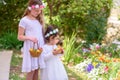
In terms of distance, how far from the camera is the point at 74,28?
9.67 metres

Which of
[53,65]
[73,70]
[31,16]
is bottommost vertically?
[73,70]

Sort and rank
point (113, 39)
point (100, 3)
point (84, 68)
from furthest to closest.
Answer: point (113, 39) → point (100, 3) → point (84, 68)

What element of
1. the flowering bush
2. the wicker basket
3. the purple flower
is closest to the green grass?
the flowering bush

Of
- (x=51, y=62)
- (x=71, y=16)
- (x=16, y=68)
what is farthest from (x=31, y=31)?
(x=71, y=16)

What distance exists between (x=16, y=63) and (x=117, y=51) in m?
2.62

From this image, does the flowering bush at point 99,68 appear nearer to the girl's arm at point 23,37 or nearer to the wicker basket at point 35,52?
the wicker basket at point 35,52

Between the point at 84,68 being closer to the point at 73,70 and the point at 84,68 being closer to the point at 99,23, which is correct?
the point at 73,70

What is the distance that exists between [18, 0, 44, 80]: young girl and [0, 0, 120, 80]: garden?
2199mm

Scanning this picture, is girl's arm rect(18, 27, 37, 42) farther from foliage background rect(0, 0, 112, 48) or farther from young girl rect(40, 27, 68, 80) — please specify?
foliage background rect(0, 0, 112, 48)

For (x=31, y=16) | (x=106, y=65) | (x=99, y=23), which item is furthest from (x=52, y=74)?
(x=99, y=23)

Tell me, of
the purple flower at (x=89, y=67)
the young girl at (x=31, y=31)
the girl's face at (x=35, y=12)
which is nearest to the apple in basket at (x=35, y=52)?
the young girl at (x=31, y=31)

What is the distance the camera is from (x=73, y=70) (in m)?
6.80

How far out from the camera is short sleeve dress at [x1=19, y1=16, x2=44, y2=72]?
14.8ft

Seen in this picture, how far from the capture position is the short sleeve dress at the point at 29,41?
178 inches
